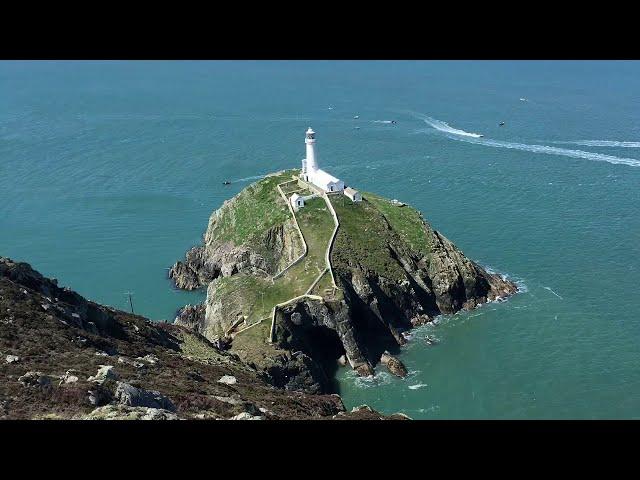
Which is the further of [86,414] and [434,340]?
[434,340]

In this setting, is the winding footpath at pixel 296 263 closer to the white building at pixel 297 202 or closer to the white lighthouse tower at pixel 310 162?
the white building at pixel 297 202

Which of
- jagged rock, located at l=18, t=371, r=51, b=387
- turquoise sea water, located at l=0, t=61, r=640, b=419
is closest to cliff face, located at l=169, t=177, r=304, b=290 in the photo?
turquoise sea water, located at l=0, t=61, r=640, b=419

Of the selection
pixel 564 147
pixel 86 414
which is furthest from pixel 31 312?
pixel 564 147

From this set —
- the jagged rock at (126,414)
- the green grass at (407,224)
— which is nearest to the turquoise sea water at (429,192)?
the green grass at (407,224)

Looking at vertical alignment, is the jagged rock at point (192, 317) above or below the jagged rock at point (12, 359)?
below

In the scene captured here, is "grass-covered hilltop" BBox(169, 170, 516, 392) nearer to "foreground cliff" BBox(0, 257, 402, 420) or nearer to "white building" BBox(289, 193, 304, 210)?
"white building" BBox(289, 193, 304, 210)

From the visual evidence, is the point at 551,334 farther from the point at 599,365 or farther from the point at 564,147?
the point at 564,147
